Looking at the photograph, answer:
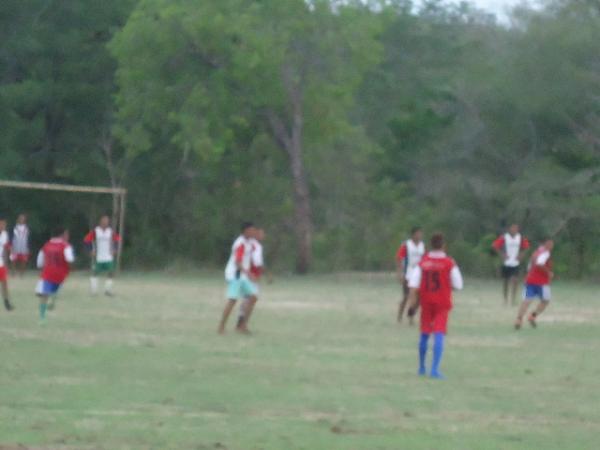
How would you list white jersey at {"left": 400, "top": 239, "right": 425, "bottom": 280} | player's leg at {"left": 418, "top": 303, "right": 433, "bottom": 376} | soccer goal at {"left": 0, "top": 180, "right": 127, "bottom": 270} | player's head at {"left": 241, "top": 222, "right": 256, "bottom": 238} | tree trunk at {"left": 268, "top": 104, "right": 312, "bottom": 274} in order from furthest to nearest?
tree trunk at {"left": 268, "top": 104, "right": 312, "bottom": 274}
soccer goal at {"left": 0, "top": 180, "right": 127, "bottom": 270}
white jersey at {"left": 400, "top": 239, "right": 425, "bottom": 280}
player's head at {"left": 241, "top": 222, "right": 256, "bottom": 238}
player's leg at {"left": 418, "top": 303, "right": 433, "bottom": 376}

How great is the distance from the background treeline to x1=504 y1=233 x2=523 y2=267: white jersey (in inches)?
616

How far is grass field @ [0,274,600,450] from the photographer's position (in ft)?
41.3

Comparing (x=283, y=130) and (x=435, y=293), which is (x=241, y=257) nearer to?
(x=435, y=293)

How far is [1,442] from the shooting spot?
38.3 feet

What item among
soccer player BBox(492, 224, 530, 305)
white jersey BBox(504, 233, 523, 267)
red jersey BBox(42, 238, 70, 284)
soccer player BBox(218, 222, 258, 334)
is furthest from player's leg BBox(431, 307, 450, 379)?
white jersey BBox(504, 233, 523, 267)

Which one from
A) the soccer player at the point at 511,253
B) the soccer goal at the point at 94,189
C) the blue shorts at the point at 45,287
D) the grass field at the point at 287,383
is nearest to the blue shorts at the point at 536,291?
the grass field at the point at 287,383

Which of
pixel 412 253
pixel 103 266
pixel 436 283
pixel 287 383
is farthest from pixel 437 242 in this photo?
pixel 103 266

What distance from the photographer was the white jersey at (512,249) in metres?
35.1

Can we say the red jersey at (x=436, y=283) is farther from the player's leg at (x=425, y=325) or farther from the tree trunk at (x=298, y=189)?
the tree trunk at (x=298, y=189)

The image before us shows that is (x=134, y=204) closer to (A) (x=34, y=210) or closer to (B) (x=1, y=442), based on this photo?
(A) (x=34, y=210)

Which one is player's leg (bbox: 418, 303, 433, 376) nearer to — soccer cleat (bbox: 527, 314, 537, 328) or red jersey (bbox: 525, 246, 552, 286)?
red jersey (bbox: 525, 246, 552, 286)

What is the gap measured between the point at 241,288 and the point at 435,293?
6302 millimetres

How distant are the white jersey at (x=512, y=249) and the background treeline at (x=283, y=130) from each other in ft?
51.3

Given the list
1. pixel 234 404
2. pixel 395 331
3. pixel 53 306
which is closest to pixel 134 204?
pixel 53 306
